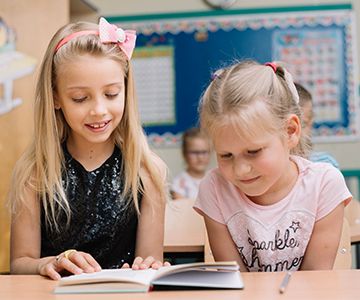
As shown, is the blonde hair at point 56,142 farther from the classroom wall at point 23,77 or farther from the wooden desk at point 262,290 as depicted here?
the classroom wall at point 23,77

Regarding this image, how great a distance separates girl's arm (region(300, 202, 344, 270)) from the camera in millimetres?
1053

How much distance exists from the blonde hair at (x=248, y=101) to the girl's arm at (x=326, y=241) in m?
0.25

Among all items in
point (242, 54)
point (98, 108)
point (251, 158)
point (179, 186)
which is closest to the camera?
point (251, 158)

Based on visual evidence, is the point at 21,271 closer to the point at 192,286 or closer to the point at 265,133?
the point at 192,286

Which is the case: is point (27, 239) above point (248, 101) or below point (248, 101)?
below

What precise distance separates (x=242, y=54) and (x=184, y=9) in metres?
0.60

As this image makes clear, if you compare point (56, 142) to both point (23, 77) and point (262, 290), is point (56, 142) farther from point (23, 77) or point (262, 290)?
point (23, 77)

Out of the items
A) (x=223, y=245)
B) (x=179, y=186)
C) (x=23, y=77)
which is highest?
(x=23, y=77)

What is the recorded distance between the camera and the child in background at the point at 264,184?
3.22ft

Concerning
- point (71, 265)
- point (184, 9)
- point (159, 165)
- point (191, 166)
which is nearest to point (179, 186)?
point (191, 166)

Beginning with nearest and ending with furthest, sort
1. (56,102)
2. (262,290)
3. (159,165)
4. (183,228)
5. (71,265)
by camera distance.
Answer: (262,290)
(71,265)
(56,102)
(159,165)
(183,228)

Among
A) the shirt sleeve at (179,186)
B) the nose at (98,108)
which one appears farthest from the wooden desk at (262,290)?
the shirt sleeve at (179,186)

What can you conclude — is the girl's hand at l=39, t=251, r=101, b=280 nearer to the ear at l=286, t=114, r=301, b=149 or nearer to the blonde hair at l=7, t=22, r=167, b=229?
the blonde hair at l=7, t=22, r=167, b=229

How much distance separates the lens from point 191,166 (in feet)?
9.70
